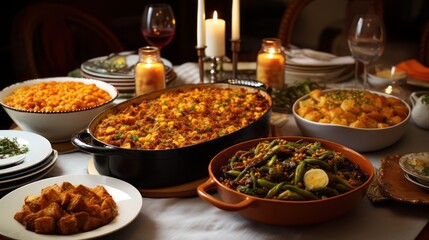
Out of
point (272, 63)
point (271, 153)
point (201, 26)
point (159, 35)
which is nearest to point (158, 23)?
point (159, 35)

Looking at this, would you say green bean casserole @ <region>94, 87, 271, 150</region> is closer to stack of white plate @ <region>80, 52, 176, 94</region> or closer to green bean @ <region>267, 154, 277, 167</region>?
green bean @ <region>267, 154, 277, 167</region>

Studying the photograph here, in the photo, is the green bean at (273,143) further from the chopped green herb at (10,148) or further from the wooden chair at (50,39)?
the wooden chair at (50,39)

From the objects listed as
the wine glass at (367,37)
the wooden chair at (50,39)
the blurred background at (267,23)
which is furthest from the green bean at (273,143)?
the blurred background at (267,23)

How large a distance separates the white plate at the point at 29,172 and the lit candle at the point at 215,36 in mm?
951

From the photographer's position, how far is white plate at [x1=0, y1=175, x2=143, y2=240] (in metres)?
1.23

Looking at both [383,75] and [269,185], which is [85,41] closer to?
[383,75]

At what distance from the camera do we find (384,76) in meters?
2.34

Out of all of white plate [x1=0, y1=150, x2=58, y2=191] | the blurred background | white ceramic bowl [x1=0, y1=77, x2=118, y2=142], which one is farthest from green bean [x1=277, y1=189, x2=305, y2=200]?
the blurred background

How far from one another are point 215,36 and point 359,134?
87 cm

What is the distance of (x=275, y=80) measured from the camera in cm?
226

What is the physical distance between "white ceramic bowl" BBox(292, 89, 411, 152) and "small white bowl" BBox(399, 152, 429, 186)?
17 cm

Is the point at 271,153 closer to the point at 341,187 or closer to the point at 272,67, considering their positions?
the point at 341,187

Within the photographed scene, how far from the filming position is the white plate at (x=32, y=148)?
1538 millimetres

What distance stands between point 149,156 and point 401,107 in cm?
96
